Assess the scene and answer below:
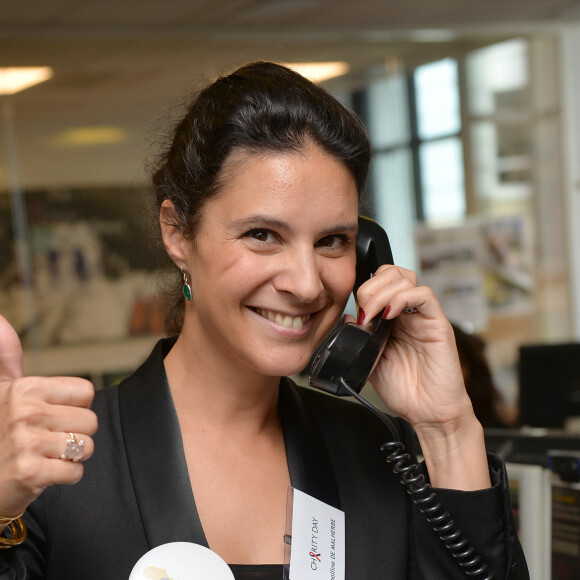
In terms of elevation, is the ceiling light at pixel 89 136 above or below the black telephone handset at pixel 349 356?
above

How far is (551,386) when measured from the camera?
8.83 ft

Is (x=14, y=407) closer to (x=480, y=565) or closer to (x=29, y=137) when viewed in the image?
(x=480, y=565)

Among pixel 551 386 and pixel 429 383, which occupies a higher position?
pixel 429 383

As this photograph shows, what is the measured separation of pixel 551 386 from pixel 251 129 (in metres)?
1.76

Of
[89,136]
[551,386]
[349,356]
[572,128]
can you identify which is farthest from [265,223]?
[572,128]

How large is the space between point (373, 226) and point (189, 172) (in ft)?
1.35

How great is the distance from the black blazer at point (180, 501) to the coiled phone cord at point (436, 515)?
2cm

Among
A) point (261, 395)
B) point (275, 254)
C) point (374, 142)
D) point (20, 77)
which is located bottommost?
point (261, 395)

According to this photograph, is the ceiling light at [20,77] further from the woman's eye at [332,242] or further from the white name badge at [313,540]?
the white name badge at [313,540]

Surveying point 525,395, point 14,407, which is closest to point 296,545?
point 14,407

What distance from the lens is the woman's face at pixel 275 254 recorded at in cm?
125

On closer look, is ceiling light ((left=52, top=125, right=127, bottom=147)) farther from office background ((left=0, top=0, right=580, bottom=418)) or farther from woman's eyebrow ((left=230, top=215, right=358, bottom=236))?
woman's eyebrow ((left=230, top=215, right=358, bottom=236))

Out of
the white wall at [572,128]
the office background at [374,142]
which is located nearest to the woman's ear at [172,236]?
the office background at [374,142]

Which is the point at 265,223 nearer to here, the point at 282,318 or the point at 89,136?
the point at 282,318
